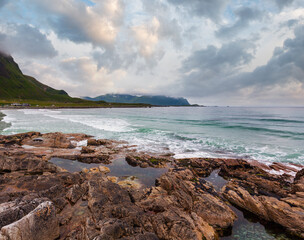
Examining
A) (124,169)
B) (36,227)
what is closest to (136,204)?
(36,227)

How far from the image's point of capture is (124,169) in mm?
15258

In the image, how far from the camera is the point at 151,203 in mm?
9008

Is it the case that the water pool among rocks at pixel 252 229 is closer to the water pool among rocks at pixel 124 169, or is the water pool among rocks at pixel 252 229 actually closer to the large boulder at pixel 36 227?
the water pool among rocks at pixel 124 169

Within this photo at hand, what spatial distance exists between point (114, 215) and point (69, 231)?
2.08 meters

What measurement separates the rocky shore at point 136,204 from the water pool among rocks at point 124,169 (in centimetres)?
61

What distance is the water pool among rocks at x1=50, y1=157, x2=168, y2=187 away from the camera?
44.3 feet

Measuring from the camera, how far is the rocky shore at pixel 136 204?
6152 mm

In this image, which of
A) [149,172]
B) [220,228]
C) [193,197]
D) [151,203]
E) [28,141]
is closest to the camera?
[220,228]

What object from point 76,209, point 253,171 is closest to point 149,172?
point 76,209

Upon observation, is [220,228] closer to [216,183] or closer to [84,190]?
[216,183]

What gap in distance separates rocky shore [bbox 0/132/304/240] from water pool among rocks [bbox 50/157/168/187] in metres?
0.61

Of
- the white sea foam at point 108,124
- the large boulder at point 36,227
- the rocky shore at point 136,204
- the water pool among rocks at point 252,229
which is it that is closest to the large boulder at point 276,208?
the rocky shore at point 136,204

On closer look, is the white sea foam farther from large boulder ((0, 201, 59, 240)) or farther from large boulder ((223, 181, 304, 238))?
large boulder ((0, 201, 59, 240))

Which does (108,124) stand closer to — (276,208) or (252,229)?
(252,229)
